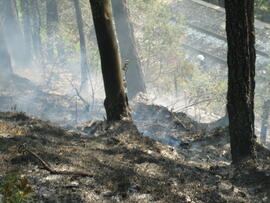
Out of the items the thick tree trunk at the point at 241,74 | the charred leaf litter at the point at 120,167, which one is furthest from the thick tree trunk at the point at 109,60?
the thick tree trunk at the point at 241,74

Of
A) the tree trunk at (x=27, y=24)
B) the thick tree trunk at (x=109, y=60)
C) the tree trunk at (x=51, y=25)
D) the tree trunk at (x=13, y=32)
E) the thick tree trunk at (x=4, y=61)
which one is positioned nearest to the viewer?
the thick tree trunk at (x=109, y=60)

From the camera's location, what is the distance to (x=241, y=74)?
604cm

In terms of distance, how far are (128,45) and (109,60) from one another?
812 cm

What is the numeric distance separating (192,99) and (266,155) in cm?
1221

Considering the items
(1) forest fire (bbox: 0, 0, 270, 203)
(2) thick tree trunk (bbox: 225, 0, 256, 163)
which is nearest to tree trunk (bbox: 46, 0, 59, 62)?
(1) forest fire (bbox: 0, 0, 270, 203)

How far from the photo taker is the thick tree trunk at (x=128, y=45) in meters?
15.5

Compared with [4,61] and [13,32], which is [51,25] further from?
[4,61]

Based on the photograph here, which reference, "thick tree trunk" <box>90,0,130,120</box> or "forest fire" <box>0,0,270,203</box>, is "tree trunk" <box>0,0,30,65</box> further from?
"thick tree trunk" <box>90,0,130,120</box>

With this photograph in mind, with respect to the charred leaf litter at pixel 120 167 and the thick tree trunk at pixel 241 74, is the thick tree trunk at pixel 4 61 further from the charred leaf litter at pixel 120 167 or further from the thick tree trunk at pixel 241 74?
the thick tree trunk at pixel 241 74

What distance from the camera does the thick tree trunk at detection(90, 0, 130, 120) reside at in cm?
744

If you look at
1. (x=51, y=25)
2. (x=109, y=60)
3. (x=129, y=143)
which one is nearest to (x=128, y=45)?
(x=109, y=60)

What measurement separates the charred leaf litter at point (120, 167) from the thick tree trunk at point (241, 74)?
38 centimetres

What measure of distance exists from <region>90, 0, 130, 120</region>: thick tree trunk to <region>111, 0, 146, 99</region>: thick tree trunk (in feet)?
23.9

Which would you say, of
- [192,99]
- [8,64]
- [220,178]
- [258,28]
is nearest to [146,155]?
[220,178]
